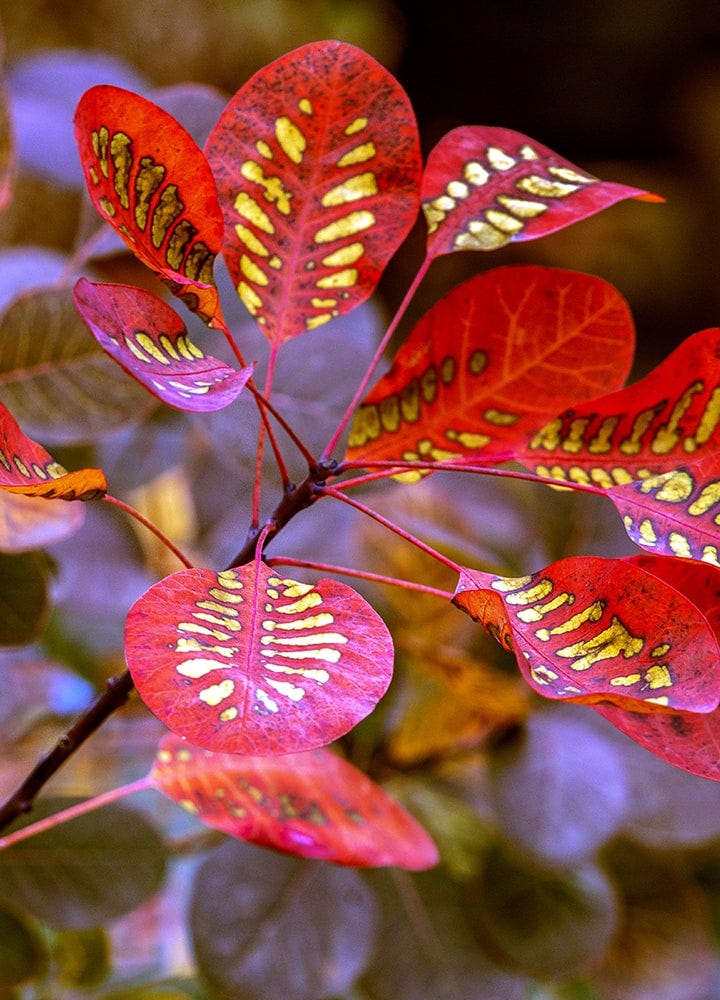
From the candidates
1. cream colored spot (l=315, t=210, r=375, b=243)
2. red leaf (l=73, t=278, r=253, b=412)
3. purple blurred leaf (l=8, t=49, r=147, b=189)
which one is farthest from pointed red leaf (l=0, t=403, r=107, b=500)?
purple blurred leaf (l=8, t=49, r=147, b=189)

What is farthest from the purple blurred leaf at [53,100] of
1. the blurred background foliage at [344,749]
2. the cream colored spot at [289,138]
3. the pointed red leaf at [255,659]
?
the pointed red leaf at [255,659]

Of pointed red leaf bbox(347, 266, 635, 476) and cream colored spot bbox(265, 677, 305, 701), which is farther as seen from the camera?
pointed red leaf bbox(347, 266, 635, 476)

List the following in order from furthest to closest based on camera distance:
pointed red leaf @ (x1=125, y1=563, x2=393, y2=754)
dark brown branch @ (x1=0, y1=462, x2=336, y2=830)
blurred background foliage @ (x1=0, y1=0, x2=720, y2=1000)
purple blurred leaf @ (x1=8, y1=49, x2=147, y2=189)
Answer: purple blurred leaf @ (x1=8, y1=49, x2=147, y2=189) < blurred background foliage @ (x1=0, y1=0, x2=720, y2=1000) < dark brown branch @ (x1=0, y1=462, x2=336, y2=830) < pointed red leaf @ (x1=125, y1=563, x2=393, y2=754)

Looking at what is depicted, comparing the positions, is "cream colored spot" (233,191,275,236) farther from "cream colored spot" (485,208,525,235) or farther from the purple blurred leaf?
the purple blurred leaf

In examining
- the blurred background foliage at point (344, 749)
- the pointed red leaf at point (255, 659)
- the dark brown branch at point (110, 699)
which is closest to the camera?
the pointed red leaf at point (255, 659)

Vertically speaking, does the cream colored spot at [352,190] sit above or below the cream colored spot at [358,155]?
below

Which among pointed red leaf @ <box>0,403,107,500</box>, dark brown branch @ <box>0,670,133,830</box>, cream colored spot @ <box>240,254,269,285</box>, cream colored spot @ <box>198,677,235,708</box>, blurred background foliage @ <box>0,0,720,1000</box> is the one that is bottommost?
blurred background foliage @ <box>0,0,720,1000</box>

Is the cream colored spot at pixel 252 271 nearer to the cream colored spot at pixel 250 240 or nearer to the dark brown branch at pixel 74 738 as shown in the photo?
the cream colored spot at pixel 250 240
